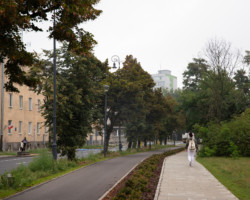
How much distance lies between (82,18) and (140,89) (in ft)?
81.4

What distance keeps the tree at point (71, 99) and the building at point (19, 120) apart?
1693cm

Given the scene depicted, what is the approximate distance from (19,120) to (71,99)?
26839 mm

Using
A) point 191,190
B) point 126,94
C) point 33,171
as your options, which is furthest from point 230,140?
point 191,190

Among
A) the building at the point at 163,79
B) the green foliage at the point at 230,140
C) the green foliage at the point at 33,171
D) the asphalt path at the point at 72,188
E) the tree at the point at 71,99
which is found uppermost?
the building at the point at 163,79

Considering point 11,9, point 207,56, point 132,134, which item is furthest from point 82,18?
point 132,134

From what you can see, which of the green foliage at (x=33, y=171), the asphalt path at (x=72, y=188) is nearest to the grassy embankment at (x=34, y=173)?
the green foliage at (x=33, y=171)

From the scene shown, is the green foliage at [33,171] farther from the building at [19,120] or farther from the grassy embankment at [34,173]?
the building at [19,120]

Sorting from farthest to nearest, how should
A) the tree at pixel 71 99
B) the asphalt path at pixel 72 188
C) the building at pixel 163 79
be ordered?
the building at pixel 163 79, the tree at pixel 71 99, the asphalt path at pixel 72 188

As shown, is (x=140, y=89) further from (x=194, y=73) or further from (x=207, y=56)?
(x=194, y=73)

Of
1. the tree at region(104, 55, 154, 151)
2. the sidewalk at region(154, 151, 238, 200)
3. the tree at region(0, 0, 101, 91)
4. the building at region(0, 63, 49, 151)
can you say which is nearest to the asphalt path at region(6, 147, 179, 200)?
the sidewalk at region(154, 151, 238, 200)

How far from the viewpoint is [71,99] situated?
21.6 meters

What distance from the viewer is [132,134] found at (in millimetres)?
41344

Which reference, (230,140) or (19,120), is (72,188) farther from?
(19,120)

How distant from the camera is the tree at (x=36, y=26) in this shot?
8633 millimetres
